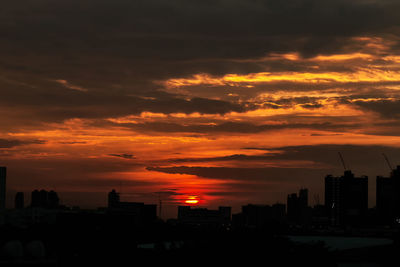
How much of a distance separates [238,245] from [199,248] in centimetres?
972

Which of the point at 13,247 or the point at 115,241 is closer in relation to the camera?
the point at 13,247

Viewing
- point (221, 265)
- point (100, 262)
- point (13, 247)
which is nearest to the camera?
point (13, 247)

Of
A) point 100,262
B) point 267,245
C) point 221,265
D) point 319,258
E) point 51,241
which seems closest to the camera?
point 100,262

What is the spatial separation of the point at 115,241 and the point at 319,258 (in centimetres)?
4645

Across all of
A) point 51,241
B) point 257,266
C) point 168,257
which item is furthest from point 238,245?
point 51,241

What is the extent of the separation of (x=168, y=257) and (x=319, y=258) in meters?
43.2

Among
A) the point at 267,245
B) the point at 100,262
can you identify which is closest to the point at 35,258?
the point at 100,262

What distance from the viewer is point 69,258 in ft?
432

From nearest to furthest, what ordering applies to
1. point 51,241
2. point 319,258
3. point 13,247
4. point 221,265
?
point 13,247 → point 221,265 → point 319,258 → point 51,241

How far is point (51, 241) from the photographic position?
19400 centimetres

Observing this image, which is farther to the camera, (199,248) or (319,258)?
(319,258)

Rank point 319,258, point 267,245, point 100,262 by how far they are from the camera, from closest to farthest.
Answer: point 100,262 < point 267,245 < point 319,258

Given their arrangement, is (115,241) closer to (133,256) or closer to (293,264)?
(133,256)

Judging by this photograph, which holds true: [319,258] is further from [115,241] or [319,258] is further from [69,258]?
[69,258]
